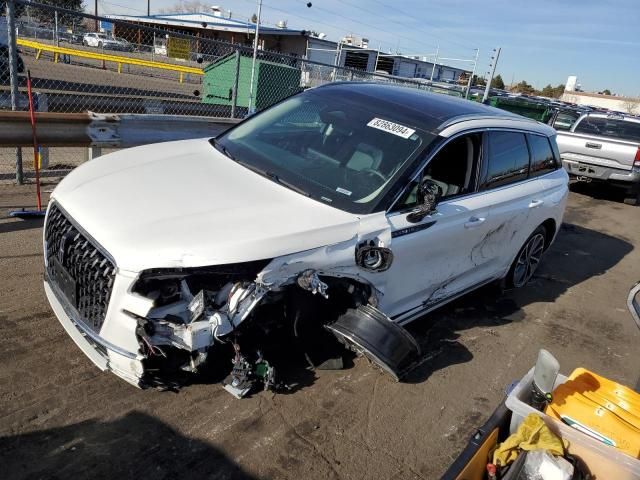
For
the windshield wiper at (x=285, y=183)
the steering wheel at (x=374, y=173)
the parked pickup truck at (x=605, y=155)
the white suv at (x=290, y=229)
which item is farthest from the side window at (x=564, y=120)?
the windshield wiper at (x=285, y=183)

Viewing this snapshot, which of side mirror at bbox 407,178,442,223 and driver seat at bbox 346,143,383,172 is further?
driver seat at bbox 346,143,383,172

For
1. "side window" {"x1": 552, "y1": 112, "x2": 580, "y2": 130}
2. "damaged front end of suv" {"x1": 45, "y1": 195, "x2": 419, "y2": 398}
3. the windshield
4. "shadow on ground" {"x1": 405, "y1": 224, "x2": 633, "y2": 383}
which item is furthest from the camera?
"side window" {"x1": 552, "y1": 112, "x2": 580, "y2": 130}

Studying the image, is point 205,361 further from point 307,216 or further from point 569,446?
point 569,446

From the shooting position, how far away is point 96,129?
571cm

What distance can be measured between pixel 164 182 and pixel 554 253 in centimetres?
568

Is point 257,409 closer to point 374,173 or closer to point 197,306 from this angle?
point 197,306

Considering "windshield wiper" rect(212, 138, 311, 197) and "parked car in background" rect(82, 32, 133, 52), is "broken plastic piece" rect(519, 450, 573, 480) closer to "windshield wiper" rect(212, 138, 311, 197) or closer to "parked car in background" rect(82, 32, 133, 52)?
"windshield wiper" rect(212, 138, 311, 197)

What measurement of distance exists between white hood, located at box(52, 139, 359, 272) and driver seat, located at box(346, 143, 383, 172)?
22.1 inches

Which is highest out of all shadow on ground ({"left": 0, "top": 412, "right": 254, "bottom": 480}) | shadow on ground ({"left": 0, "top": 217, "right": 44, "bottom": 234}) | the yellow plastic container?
the yellow plastic container

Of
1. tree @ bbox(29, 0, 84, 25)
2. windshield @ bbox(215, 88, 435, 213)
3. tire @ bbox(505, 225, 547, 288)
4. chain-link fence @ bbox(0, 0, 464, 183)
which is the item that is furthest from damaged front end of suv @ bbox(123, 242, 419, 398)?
tree @ bbox(29, 0, 84, 25)

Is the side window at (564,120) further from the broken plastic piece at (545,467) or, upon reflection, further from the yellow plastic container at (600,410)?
the broken plastic piece at (545,467)

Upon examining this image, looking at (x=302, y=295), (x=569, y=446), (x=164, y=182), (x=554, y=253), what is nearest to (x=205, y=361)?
(x=302, y=295)

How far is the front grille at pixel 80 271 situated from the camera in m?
2.72

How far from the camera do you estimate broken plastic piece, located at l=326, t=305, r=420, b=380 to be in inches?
121
